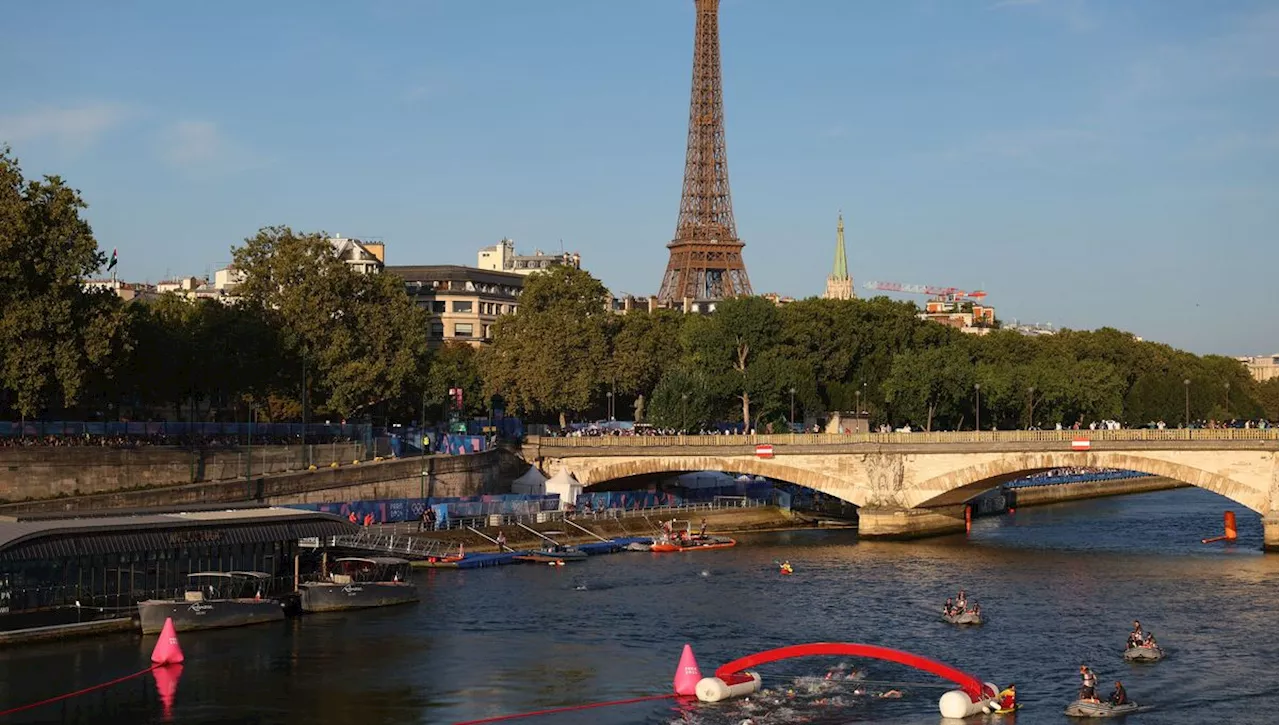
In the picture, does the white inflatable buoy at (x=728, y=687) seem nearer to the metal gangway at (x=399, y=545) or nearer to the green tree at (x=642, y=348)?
the metal gangway at (x=399, y=545)

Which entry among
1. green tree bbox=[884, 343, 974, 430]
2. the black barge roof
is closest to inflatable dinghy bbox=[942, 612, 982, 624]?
the black barge roof

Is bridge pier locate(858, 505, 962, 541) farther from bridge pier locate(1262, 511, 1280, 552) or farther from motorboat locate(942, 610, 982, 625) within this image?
motorboat locate(942, 610, 982, 625)

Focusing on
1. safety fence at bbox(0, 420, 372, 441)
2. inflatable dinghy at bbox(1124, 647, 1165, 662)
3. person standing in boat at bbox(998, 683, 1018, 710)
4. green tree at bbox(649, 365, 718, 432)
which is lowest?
person standing in boat at bbox(998, 683, 1018, 710)

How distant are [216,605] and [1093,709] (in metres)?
35.7

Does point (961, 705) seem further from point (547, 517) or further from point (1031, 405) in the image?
point (1031, 405)

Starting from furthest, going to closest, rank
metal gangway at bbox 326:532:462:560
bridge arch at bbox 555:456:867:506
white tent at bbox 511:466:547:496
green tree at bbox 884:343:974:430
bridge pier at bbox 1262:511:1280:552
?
green tree at bbox 884:343:974:430
white tent at bbox 511:466:547:496
bridge arch at bbox 555:456:867:506
bridge pier at bbox 1262:511:1280:552
metal gangway at bbox 326:532:462:560

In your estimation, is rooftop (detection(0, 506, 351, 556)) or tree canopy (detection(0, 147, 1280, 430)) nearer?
rooftop (detection(0, 506, 351, 556))

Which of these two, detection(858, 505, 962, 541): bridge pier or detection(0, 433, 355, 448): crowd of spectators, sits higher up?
detection(0, 433, 355, 448): crowd of spectators

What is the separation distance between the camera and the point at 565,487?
11556 centimetres

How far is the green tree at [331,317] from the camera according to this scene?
116062 mm

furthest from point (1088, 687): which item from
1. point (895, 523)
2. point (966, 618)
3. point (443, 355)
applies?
point (443, 355)

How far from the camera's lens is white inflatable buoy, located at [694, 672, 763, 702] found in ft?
185

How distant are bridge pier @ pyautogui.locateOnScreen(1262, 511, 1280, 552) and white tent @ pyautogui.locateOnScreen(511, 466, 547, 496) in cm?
4856

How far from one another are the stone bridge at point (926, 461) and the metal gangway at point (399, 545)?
998 inches
